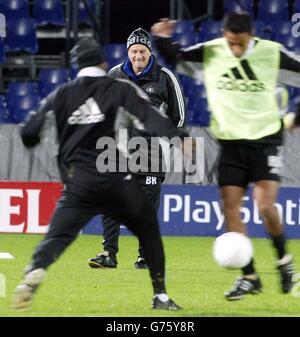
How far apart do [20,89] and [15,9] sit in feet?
7.34

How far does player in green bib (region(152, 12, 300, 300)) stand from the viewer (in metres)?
9.26

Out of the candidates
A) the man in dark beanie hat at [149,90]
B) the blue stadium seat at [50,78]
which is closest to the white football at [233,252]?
the man in dark beanie hat at [149,90]

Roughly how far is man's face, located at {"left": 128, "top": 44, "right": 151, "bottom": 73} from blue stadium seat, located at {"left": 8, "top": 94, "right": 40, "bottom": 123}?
7.97 m

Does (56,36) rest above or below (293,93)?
above

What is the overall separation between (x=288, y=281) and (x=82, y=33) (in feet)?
43.3

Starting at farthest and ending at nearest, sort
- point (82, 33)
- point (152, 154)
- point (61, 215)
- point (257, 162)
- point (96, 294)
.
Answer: point (82, 33)
point (152, 154)
point (96, 294)
point (257, 162)
point (61, 215)

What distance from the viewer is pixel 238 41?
9.11 metres

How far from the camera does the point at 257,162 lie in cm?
927

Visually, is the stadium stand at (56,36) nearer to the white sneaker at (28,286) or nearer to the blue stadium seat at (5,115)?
the blue stadium seat at (5,115)

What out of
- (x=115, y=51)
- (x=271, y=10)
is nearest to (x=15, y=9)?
(x=115, y=51)

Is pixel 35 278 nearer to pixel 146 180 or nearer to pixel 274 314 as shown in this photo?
pixel 274 314

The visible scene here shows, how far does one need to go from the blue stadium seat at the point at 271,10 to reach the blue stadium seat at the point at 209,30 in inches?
46.5

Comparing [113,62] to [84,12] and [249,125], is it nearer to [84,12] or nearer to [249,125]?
[84,12]
